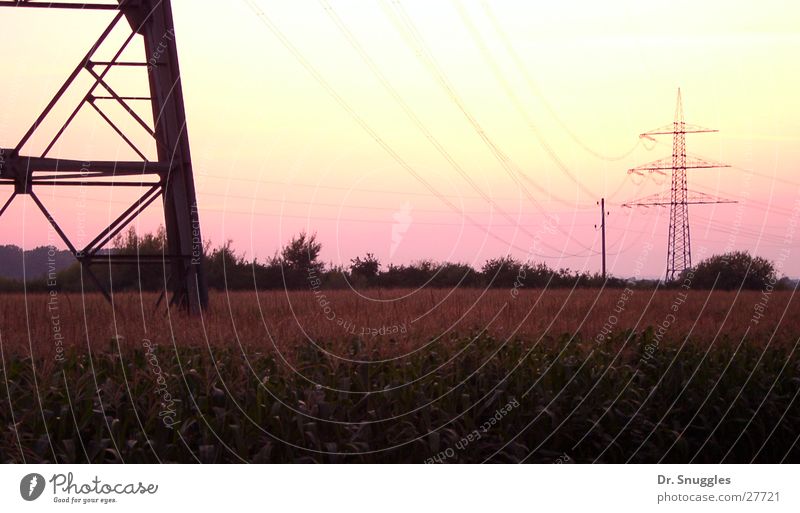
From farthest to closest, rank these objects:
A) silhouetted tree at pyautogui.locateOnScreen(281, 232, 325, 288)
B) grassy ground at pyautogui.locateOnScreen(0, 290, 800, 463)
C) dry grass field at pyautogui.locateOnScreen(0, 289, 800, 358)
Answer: silhouetted tree at pyautogui.locateOnScreen(281, 232, 325, 288) → dry grass field at pyautogui.locateOnScreen(0, 289, 800, 358) → grassy ground at pyautogui.locateOnScreen(0, 290, 800, 463)

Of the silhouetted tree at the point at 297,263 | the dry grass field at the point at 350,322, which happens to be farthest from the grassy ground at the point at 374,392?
the silhouetted tree at the point at 297,263

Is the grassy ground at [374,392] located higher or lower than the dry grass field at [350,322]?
lower

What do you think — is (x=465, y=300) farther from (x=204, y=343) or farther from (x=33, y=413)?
(x=33, y=413)

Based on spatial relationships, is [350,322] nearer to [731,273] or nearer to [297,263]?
[297,263]

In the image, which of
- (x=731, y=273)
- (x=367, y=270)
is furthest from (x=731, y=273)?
(x=367, y=270)

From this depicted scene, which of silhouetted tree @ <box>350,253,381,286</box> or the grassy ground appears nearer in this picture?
the grassy ground

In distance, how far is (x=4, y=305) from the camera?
16.2m

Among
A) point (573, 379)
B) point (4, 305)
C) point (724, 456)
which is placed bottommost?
point (724, 456)

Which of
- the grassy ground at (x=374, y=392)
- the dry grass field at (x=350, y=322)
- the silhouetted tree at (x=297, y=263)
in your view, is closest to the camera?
the grassy ground at (x=374, y=392)

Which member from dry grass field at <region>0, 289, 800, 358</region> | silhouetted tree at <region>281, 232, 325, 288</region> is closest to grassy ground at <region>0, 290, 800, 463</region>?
dry grass field at <region>0, 289, 800, 358</region>

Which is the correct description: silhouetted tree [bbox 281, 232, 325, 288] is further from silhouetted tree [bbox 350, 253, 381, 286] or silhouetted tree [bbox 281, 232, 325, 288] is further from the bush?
the bush

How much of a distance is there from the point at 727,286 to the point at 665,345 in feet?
75.5

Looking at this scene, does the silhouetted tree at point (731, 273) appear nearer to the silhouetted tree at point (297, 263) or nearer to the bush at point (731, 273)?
the bush at point (731, 273)
